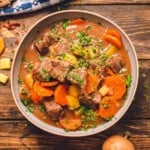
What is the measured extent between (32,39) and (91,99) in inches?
A: 14.3

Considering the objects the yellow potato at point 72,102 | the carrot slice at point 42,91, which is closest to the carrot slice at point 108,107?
the yellow potato at point 72,102

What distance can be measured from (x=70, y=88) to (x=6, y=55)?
1.16 feet

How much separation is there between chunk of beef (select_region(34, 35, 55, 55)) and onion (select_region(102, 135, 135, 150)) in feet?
1.52

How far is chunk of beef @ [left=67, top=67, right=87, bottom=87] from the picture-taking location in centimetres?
223

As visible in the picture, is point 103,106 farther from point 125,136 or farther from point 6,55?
point 6,55

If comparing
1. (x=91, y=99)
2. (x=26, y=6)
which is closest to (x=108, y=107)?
(x=91, y=99)

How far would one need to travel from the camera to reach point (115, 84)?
2314 millimetres

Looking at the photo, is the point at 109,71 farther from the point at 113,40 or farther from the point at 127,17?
the point at 127,17

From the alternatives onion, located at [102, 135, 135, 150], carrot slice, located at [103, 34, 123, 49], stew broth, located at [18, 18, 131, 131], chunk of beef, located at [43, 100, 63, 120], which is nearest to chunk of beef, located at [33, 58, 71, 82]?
stew broth, located at [18, 18, 131, 131]

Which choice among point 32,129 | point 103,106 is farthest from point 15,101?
point 103,106

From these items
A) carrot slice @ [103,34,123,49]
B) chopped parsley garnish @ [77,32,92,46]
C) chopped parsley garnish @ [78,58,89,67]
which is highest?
chopped parsley garnish @ [77,32,92,46]

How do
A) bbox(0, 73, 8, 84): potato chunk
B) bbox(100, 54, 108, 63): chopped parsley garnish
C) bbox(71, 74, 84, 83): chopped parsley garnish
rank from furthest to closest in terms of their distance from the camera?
bbox(0, 73, 8, 84): potato chunk → bbox(100, 54, 108, 63): chopped parsley garnish → bbox(71, 74, 84, 83): chopped parsley garnish

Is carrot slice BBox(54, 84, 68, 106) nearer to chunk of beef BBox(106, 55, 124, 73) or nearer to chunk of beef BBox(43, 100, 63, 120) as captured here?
chunk of beef BBox(43, 100, 63, 120)

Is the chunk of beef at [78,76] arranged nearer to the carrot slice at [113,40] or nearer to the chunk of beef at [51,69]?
the chunk of beef at [51,69]
